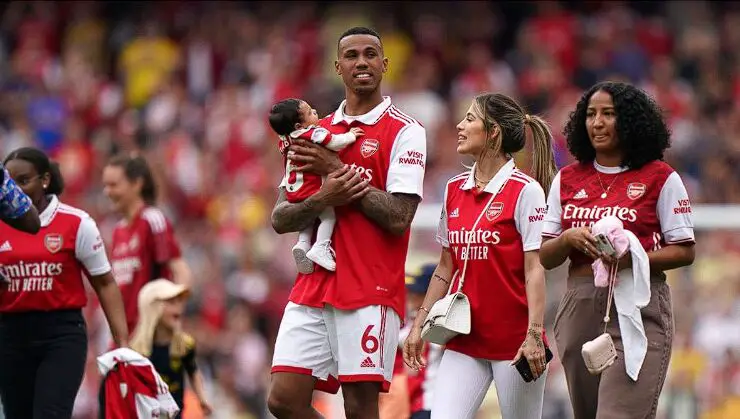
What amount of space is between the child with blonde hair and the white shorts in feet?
9.93

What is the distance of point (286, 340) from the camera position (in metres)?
8.43

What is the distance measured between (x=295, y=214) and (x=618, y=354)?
183 cm

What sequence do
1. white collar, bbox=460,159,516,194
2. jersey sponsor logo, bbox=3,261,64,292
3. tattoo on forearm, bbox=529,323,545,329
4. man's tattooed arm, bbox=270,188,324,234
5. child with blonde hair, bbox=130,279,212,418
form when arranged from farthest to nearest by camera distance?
child with blonde hair, bbox=130,279,212,418, jersey sponsor logo, bbox=3,261,64,292, white collar, bbox=460,159,516,194, man's tattooed arm, bbox=270,188,324,234, tattoo on forearm, bbox=529,323,545,329

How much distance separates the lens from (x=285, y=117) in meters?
8.33

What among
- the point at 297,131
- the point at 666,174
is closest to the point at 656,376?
the point at 666,174

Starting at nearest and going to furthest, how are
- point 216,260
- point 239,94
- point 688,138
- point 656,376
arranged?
point 656,376 → point 688,138 → point 216,260 → point 239,94

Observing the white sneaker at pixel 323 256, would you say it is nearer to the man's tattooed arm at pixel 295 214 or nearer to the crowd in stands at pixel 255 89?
the man's tattooed arm at pixel 295 214

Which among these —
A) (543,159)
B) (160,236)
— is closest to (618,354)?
(543,159)

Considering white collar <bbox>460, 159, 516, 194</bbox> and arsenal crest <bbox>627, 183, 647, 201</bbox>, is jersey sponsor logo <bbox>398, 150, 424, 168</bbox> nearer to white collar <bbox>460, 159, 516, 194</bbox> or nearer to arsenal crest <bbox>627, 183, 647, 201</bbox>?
white collar <bbox>460, 159, 516, 194</bbox>

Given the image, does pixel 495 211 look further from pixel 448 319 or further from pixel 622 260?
pixel 622 260

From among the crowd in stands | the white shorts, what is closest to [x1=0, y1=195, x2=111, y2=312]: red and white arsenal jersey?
the white shorts

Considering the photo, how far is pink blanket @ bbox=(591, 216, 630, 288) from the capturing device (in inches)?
312

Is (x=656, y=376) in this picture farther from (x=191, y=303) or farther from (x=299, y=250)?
(x=191, y=303)

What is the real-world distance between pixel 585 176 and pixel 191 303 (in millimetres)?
10568
